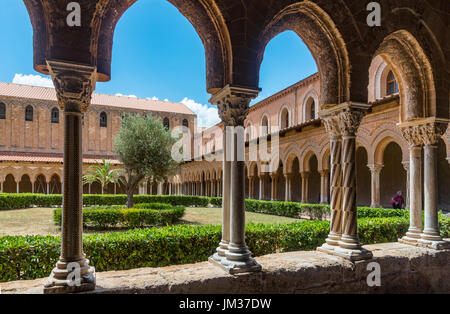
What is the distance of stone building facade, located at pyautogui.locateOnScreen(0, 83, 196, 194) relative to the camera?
28031 millimetres

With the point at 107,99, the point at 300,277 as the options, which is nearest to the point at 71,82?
the point at 300,277

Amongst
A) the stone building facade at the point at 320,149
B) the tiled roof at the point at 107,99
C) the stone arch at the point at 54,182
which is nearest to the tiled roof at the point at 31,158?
the stone arch at the point at 54,182

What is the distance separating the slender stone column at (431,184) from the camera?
502 cm

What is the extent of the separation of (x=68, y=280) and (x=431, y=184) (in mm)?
5114

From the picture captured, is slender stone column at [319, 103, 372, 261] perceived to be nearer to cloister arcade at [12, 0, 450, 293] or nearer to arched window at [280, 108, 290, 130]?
cloister arcade at [12, 0, 450, 293]

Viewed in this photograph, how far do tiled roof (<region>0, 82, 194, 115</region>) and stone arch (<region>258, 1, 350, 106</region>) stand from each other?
109 feet

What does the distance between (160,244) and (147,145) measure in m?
10.5

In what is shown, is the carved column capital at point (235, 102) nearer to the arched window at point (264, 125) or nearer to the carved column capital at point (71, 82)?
the carved column capital at point (71, 82)

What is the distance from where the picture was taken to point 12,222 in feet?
43.1

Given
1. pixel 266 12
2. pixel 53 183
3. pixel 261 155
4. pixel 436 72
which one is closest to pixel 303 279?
pixel 266 12

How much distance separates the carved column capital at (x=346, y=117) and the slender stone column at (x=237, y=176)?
55.0 inches

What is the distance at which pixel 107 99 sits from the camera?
36.4 metres

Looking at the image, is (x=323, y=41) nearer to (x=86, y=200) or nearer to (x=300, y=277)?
(x=300, y=277)
